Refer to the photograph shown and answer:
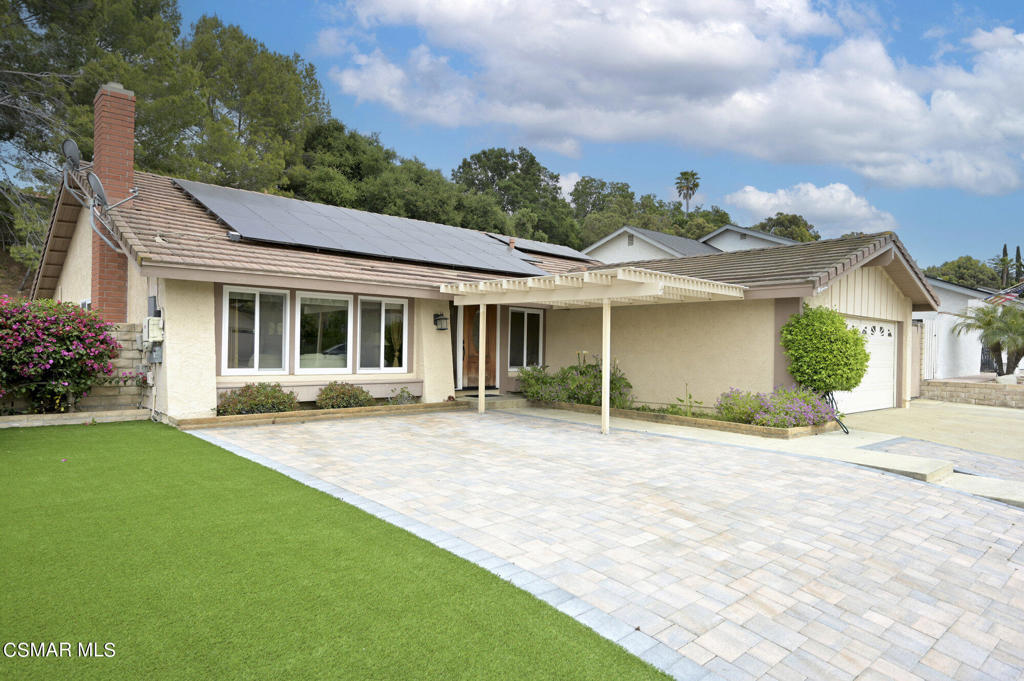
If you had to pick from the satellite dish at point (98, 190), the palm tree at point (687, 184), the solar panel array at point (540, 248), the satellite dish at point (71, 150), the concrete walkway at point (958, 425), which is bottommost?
the concrete walkway at point (958, 425)

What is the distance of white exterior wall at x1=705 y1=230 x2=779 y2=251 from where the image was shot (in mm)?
29141

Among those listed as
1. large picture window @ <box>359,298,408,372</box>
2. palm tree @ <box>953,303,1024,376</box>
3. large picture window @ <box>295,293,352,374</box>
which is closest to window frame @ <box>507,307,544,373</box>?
large picture window @ <box>359,298,408,372</box>

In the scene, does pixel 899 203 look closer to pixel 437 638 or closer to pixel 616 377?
→ pixel 616 377

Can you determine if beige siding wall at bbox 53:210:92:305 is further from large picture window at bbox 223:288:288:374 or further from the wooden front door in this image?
the wooden front door

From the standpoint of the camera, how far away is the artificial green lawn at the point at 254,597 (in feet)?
8.64

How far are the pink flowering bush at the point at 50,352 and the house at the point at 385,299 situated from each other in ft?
2.55

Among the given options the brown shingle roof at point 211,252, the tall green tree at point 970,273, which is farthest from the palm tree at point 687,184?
the brown shingle roof at point 211,252

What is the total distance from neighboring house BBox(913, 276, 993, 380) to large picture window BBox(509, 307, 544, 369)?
11.1 m

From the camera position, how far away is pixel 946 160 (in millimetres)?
35312

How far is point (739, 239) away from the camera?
3005 centimetres

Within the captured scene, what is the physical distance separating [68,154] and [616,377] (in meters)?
10.7

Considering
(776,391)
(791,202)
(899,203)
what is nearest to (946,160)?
(899,203)

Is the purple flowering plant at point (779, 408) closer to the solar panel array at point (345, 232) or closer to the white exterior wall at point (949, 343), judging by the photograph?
the solar panel array at point (345, 232)

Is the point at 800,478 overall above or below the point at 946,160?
below
